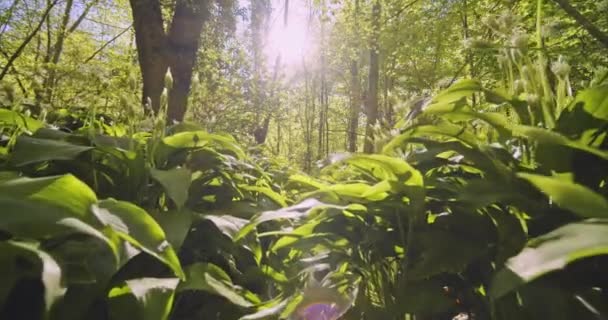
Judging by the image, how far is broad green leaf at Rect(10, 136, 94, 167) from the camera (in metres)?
0.69

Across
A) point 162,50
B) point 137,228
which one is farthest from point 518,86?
point 162,50

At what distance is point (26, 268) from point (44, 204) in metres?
0.13

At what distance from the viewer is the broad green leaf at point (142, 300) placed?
1.67ft

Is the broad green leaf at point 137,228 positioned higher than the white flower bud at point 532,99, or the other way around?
the white flower bud at point 532,99

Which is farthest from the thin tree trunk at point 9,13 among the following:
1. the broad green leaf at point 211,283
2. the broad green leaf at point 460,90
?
the broad green leaf at point 460,90

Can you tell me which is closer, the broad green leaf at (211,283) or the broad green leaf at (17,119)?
the broad green leaf at (211,283)

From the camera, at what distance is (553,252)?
13.9 inches

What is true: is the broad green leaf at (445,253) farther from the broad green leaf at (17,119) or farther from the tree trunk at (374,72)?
the tree trunk at (374,72)

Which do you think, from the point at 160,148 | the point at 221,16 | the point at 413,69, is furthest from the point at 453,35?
A: the point at 160,148

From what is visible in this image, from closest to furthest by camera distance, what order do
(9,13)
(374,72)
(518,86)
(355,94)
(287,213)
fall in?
(287,213), (518,86), (9,13), (374,72), (355,94)

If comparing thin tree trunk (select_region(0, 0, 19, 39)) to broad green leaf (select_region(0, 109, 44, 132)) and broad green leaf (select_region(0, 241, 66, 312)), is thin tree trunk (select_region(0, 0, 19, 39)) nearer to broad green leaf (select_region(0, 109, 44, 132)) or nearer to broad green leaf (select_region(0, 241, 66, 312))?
broad green leaf (select_region(0, 109, 44, 132))

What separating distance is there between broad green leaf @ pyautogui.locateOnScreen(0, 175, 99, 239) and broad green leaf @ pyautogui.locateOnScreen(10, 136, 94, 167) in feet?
0.79

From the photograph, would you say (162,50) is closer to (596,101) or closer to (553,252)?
(596,101)

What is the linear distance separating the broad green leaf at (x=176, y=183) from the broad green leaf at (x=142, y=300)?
0.47ft
